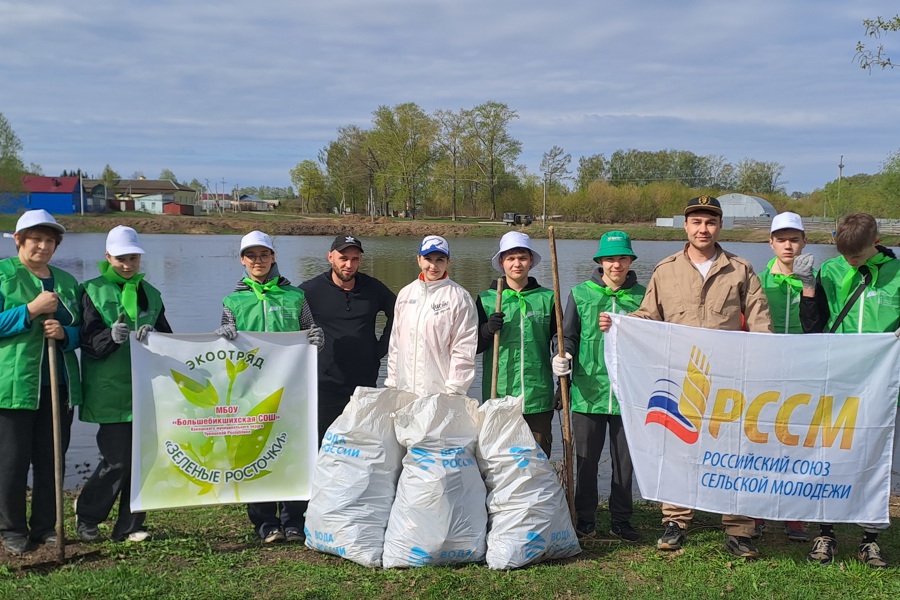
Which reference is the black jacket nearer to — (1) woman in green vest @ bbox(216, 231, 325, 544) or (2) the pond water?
(1) woman in green vest @ bbox(216, 231, 325, 544)

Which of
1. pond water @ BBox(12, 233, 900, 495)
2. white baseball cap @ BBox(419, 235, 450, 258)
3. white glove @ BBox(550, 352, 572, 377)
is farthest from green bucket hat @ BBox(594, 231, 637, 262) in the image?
pond water @ BBox(12, 233, 900, 495)

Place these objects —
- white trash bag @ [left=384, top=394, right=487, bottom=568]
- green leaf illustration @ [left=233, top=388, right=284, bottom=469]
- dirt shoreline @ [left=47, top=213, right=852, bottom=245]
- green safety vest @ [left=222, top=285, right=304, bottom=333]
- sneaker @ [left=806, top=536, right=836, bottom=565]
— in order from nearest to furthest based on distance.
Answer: white trash bag @ [left=384, top=394, right=487, bottom=568] → sneaker @ [left=806, top=536, right=836, bottom=565] → green leaf illustration @ [left=233, top=388, right=284, bottom=469] → green safety vest @ [left=222, top=285, right=304, bottom=333] → dirt shoreline @ [left=47, top=213, right=852, bottom=245]

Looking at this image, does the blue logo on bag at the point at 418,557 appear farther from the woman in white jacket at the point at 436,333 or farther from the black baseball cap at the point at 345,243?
the black baseball cap at the point at 345,243

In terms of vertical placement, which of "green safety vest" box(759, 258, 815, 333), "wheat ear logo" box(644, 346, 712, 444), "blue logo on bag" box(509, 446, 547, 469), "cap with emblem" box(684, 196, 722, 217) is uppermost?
"cap with emblem" box(684, 196, 722, 217)

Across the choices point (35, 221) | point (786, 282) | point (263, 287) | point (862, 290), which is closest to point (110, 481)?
point (263, 287)

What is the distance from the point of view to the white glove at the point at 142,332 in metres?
4.84

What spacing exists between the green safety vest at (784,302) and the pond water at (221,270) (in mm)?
3018

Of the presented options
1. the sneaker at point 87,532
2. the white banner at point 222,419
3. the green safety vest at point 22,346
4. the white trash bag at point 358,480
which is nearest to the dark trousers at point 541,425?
the white trash bag at point 358,480

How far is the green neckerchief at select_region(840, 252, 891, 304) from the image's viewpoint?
4805 millimetres

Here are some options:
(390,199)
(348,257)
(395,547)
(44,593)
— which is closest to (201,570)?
(44,593)

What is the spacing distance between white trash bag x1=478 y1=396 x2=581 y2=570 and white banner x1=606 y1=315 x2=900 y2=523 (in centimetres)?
68

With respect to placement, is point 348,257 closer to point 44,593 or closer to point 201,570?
point 201,570

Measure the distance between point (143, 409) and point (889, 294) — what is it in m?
4.85

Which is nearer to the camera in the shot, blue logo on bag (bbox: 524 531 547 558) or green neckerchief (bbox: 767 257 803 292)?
blue logo on bag (bbox: 524 531 547 558)
